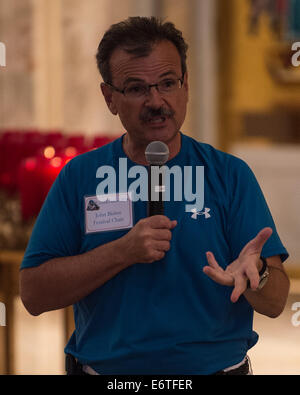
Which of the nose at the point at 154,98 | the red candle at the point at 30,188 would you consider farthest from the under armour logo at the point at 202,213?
the red candle at the point at 30,188

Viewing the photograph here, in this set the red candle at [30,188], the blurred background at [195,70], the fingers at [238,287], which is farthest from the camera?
the blurred background at [195,70]

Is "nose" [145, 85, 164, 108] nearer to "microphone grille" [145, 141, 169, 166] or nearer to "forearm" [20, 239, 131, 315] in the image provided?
Result: "microphone grille" [145, 141, 169, 166]

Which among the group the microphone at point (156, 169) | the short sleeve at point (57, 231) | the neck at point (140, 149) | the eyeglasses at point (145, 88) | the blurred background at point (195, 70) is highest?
the blurred background at point (195, 70)

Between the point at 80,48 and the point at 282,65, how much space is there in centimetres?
186

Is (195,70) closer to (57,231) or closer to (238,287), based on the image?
(57,231)

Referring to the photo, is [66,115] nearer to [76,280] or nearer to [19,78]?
[19,78]

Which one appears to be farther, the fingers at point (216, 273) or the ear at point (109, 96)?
the ear at point (109, 96)

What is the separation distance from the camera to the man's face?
116 centimetres

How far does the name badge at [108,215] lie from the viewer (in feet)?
3.99

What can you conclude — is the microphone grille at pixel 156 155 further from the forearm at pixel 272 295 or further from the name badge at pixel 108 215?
the forearm at pixel 272 295

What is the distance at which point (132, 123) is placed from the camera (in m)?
1.20

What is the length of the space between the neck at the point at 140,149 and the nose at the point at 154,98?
10cm
